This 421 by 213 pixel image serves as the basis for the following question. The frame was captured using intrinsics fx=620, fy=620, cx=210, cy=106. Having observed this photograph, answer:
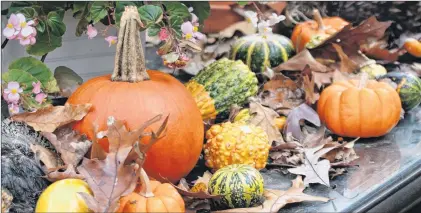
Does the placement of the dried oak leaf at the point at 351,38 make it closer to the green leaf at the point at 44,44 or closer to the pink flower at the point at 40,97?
the green leaf at the point at 44,44

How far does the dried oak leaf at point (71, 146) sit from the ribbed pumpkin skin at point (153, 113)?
0.04 metres

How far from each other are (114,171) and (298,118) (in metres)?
0.90

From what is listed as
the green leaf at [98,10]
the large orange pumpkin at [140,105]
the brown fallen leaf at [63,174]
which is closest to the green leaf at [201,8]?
the green leaf at [98,10]

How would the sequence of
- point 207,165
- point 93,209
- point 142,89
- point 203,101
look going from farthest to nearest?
point 203,101 → point 207,165 → point 142,89 → point 93,209

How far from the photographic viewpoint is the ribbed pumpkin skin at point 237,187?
1438mm

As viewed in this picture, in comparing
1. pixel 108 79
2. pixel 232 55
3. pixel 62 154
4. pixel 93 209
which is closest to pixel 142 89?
pixel 108 79

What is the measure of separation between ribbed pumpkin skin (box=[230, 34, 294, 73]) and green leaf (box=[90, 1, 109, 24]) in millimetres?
789

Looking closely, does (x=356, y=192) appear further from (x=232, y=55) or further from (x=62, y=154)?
(x=232, y=55)

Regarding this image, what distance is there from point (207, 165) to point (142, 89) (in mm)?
333

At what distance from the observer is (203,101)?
2035mm

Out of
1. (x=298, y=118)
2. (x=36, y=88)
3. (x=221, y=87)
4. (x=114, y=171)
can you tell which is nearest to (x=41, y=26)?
(x=36, y=88)

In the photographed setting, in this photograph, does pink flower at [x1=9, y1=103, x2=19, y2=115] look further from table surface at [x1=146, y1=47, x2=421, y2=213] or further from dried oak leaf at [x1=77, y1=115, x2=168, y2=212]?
table surface at [x1=146, y1=47, x2=421, y2=213]

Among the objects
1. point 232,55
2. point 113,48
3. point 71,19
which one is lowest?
point 232,55

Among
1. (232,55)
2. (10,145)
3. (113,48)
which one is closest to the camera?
(10,145)
